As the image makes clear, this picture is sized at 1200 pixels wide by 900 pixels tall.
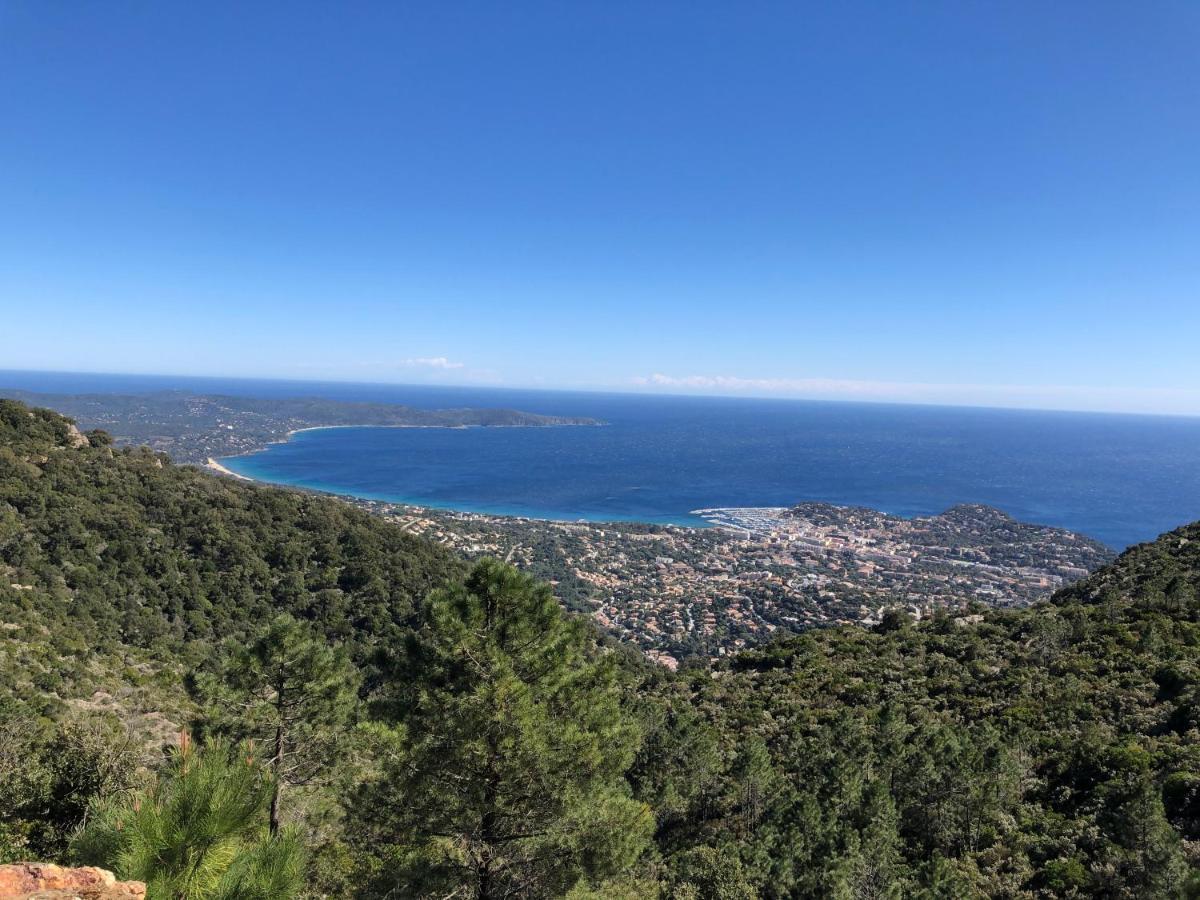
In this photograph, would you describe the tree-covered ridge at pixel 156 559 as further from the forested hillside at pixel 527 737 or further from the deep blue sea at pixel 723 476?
the deep blue sea at pixel 723 476

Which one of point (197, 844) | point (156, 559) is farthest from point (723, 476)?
point (197, 844)

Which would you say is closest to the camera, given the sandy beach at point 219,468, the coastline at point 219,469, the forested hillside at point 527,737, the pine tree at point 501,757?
the pine tree at point 501,757

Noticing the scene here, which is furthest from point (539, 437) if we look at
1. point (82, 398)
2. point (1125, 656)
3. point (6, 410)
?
point (1125, 656)

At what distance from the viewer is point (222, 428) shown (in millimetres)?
151625

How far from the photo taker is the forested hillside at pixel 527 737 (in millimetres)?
5746

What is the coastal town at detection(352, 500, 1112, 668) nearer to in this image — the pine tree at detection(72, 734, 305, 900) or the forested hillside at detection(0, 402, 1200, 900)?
the forested hillside at detection(0, 402, 1200, 900)

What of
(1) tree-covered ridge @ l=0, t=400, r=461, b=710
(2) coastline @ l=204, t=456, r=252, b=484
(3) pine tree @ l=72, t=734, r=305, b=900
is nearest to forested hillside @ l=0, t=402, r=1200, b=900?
(3) pine tree @ l=72, t=734, r=305, b=900

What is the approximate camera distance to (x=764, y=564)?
211 ft

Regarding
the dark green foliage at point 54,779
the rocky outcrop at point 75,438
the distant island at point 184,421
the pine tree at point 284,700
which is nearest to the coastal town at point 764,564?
the rocky outcrop at point 75,438

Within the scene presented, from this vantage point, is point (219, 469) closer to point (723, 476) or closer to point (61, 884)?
point (723, 476)

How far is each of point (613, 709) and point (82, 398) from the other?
21803 centimetres

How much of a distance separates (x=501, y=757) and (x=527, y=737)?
0.47 meters

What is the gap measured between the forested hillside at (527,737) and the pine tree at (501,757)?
3 cm

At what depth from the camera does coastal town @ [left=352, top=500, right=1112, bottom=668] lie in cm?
4784
